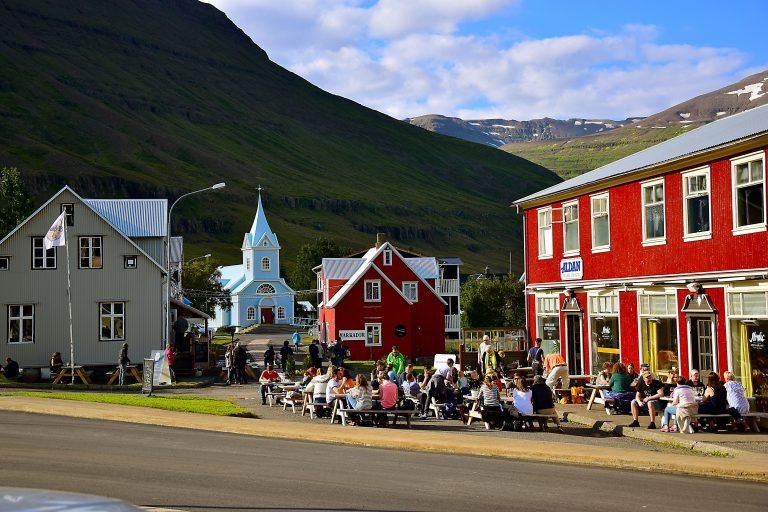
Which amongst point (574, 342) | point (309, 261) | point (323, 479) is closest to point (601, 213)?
point (574, 342)

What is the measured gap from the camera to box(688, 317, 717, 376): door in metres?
26.0

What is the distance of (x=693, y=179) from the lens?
88.8 feet

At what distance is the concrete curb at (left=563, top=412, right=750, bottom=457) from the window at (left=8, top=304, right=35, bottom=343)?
2970cm

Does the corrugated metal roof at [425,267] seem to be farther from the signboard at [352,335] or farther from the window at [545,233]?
the window at [545,233]

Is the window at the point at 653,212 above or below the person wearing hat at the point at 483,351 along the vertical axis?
above

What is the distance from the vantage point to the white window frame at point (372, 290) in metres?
68.6

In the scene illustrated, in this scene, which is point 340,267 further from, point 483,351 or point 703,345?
point 703,345

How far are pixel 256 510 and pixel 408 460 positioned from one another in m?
5.82

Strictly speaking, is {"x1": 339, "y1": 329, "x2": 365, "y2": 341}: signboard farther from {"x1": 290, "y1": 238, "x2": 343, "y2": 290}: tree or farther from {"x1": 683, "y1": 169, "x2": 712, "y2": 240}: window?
{"x1": 290, "y1": 238, "x2": 343, "y2": 290}: tree

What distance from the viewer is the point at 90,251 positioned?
1861 inches

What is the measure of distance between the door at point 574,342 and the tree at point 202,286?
56.2 m

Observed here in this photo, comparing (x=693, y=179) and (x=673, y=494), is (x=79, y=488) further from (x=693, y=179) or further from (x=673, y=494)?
(x=693, y=179)

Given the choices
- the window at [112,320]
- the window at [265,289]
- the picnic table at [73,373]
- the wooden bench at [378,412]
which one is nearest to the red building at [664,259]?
the wooden bench at [378,412]

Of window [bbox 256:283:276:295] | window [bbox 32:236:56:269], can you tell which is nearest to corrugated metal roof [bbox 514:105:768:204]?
window [bbox 32:236:56:269]
